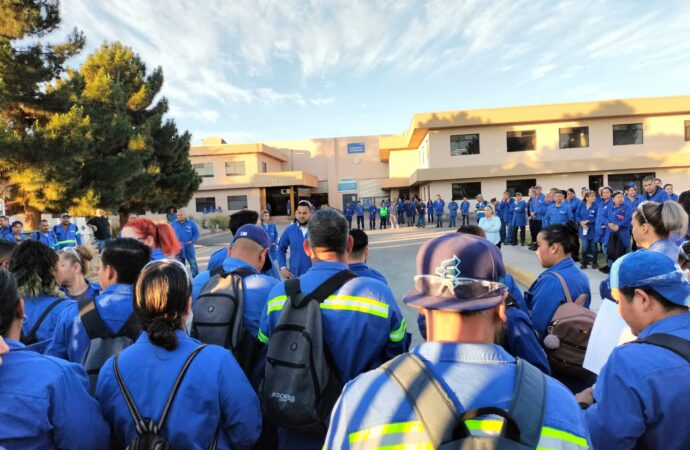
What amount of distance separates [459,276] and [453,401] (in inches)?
14.6

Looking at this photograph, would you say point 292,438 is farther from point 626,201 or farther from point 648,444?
point 626,201

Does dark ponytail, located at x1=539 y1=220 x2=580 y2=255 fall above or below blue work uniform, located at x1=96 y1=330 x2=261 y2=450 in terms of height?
above

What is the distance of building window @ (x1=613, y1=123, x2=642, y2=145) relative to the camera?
26453mm

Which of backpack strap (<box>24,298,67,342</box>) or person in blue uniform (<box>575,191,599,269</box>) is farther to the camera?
person in blue uniform (<box>575,191,599,269</box>)

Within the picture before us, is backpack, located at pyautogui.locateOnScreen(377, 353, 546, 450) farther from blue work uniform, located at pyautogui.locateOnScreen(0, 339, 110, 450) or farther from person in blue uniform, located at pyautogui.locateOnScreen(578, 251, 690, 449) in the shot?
blue work uniform, located at pyautogui.locateOnScreen(0, 339, 110, 450)

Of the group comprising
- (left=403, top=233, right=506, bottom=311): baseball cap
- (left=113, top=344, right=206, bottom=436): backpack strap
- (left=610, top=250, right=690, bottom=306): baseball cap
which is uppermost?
(left=403, top=233, right=506, bottom=311): baseball cap

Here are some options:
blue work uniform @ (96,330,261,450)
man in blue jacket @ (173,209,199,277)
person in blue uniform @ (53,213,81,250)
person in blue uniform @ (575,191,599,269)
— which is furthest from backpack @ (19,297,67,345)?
person in blue uniform @ (575,191,599,269)

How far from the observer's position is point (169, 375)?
162cm

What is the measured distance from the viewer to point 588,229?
34.0ft

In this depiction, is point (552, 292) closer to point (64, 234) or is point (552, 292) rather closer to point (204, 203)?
point (64, 234)

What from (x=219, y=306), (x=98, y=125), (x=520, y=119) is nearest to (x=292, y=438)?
(x=219, y=306)

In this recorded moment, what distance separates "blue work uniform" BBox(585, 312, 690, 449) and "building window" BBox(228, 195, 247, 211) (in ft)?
129

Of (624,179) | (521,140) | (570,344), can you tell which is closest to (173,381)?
(570,344)

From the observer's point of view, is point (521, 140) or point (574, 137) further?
point (521, 140)
